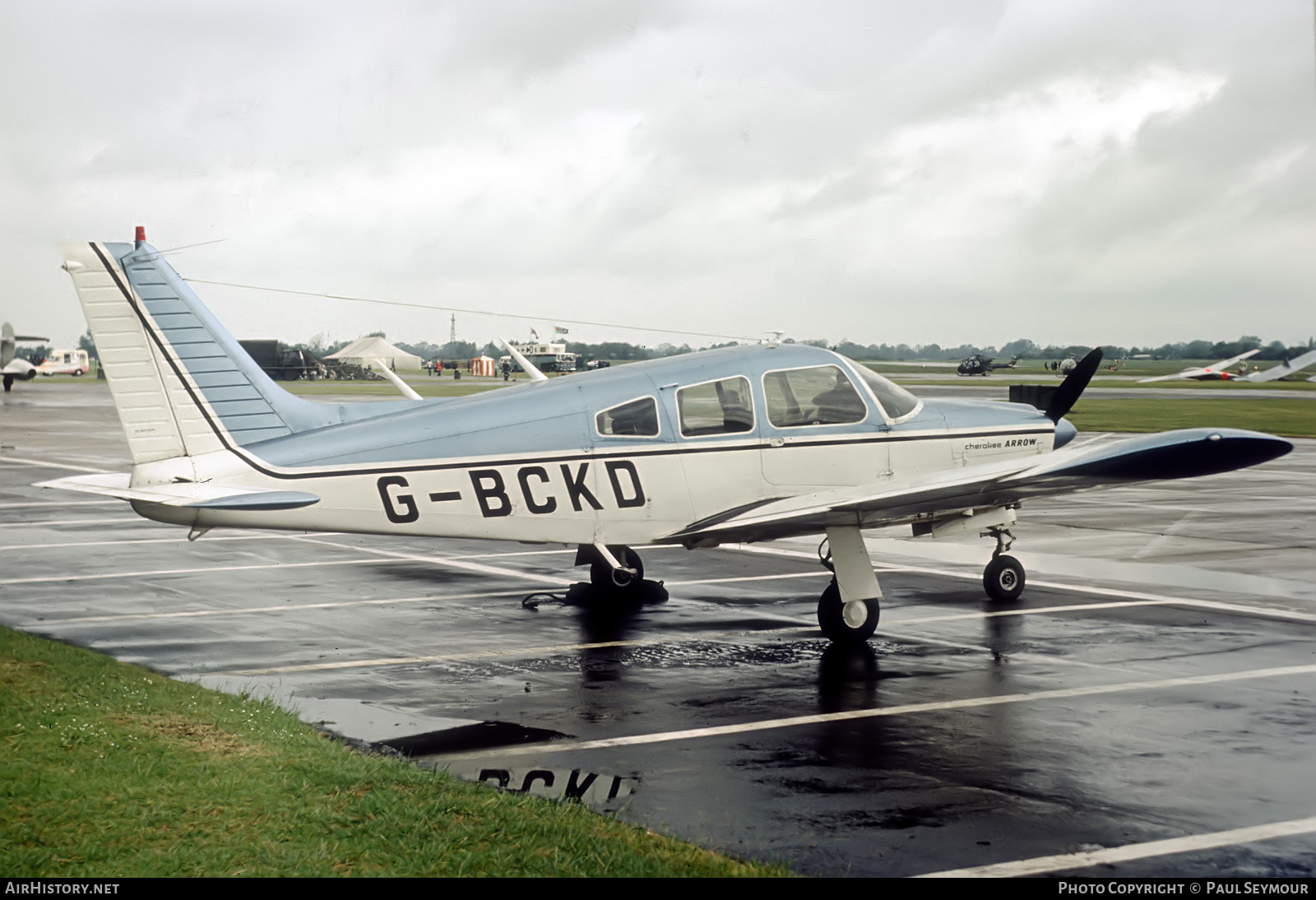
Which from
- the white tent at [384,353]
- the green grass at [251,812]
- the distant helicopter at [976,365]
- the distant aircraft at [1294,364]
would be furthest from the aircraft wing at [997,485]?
the white tent at [384,353]

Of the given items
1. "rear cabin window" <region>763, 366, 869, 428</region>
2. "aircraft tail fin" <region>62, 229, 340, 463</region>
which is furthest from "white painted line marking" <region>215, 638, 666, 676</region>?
"rear cabin window" <region>763, 366, 869, 428</region>

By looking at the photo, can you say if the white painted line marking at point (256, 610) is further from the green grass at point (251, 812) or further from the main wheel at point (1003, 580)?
the main wheel at point (1003, 580)

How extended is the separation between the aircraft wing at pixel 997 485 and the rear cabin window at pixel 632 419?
1072mm

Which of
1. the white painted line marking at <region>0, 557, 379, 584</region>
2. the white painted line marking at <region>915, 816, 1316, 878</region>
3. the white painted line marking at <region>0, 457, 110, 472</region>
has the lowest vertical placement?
the white painted line marking at <region>915, 816, 1316, 878</region>

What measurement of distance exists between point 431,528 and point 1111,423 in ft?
120

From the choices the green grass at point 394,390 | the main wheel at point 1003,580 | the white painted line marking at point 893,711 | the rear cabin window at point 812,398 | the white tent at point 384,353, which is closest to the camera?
the white painted line marking at point 893,711

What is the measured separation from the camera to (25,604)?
13.4m

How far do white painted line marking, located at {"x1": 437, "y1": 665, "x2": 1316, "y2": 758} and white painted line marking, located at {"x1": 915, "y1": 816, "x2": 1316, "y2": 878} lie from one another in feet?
9.12

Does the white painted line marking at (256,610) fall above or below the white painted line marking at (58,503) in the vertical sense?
below

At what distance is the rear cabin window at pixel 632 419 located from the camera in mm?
11672

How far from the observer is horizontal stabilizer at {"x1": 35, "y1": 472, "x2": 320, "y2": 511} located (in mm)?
10484

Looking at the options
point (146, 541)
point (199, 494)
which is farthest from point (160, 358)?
point (146, 541)

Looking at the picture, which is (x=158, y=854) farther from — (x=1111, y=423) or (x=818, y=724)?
(x=1111, y=423)

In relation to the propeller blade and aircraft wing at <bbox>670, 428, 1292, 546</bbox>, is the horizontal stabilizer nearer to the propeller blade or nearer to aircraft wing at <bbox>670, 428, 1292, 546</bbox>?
aircraft wing at <bbox>670, 428, 1292, 546</bbox>
